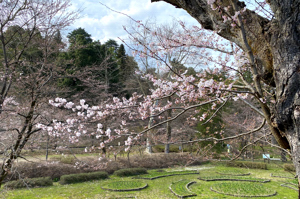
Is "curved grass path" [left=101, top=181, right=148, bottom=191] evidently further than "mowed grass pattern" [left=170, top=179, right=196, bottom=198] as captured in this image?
Yes

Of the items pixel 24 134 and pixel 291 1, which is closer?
pixel 291 1

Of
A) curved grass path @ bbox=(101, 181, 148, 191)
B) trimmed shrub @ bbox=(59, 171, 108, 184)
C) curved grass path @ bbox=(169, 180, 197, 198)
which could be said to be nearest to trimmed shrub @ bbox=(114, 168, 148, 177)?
trimmed shrub @ bbox=(59, 171, 108, 184)

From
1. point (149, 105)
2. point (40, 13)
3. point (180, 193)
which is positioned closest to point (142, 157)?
point (180, 193)

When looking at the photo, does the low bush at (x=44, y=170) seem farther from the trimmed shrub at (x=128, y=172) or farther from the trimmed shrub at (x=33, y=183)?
the trimmed shrub at (x=128, y=172)

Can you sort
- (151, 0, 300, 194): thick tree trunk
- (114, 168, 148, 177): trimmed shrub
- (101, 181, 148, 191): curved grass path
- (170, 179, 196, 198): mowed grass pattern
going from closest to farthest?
(151, 0, 300, 194): thick tree trunk
(170, 179, 196, 198): mowed grass pattern
(101, 181, 148, 191): curved grass path
(114, 168, 148, 177): trimmed shrub

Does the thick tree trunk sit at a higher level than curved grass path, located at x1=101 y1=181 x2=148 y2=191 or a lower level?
higher

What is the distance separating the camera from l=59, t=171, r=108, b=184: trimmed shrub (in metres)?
10.1

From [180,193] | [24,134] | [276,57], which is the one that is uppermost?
[276,57]

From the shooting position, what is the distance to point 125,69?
27.2 m

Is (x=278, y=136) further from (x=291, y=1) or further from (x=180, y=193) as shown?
(x=180, y=193)

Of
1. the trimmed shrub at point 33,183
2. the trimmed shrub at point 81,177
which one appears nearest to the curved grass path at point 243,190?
the trimmed shrub at point 81,177

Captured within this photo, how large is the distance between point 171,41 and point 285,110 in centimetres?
205

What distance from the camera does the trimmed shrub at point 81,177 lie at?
1009 centimetres

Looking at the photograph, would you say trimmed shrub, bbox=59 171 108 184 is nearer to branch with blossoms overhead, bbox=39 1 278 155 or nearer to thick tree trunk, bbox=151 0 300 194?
branch with blossoms overhead, bbox=39 1 278 155
